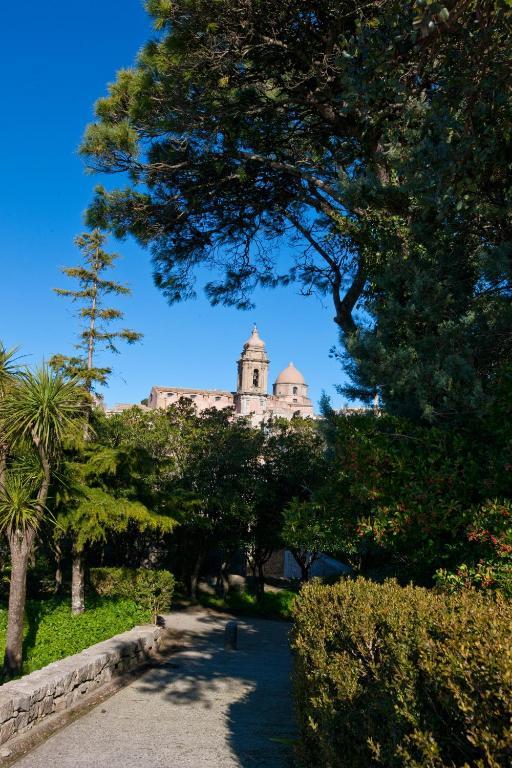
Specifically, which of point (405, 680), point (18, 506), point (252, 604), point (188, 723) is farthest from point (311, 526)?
point (252, 604)

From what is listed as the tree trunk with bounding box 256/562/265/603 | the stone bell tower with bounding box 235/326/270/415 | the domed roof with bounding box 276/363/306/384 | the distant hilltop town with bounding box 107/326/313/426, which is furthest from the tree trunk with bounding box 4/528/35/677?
the domed roof with bounding box 276/363/306/384

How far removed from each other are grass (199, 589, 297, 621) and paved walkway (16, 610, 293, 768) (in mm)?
10044

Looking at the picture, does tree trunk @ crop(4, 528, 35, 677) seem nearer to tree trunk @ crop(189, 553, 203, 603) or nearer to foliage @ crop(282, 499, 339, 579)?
foliage @ crop(282, 499, 339, 579)

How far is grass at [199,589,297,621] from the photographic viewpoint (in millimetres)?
21734

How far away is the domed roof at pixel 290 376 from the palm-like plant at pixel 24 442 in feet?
307

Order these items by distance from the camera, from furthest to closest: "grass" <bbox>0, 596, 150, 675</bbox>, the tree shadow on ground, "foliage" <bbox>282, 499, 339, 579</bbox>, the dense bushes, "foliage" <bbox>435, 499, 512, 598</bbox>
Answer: "grass" <bbox>0, 596, 150, 675</bbox> → "foliage" <bbox>282, 499, 339, 579</bbox> → the tree shadow on ground → "foliage" <bbox>435, 499, 512, 598</bbox> → the dense bushes

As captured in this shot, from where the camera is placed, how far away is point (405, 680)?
3.17m

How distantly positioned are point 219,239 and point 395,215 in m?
4.69

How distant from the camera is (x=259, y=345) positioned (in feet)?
299

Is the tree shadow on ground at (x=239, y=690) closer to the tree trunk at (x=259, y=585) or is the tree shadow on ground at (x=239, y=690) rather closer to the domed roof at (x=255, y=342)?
the tree trunk at (x=259, y=585)

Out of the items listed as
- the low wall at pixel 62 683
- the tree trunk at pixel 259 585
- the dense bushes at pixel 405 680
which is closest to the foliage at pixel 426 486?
the dense bushes at pixel 405 680

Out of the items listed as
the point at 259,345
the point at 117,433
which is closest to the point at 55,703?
the point at 117,433

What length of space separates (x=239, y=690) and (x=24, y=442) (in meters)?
5.24

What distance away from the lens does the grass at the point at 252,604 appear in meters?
21.7
